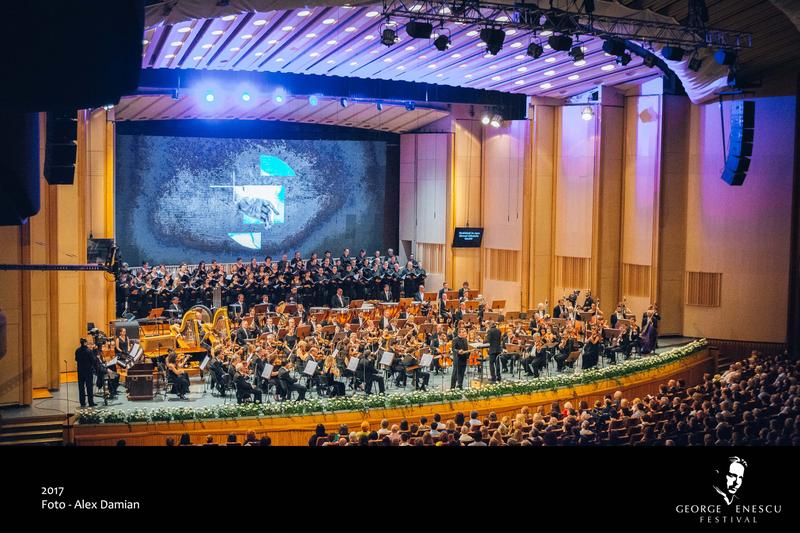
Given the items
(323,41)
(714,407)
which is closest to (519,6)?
(323,41)

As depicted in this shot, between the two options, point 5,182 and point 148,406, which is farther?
point 148,406

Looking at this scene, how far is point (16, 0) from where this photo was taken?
3232 mm

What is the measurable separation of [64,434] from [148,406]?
1549 mm

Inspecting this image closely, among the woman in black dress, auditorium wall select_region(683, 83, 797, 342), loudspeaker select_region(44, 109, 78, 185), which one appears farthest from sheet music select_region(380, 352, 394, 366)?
auditorium wall select_region(683, 83, 797, 342)

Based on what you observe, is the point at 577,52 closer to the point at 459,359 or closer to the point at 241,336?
the point at 459,359

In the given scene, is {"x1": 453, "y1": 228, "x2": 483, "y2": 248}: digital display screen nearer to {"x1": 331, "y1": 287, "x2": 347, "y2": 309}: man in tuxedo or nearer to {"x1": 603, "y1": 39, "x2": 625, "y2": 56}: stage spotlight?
{"x1": 331, "y1": 287, "x2": 347, "y2": 309}: man in tuxedo

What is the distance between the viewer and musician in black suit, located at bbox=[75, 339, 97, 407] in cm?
1446

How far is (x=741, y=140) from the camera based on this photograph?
17.5 metres

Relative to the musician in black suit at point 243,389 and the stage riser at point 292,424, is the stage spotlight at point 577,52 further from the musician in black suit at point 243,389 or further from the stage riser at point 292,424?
the musician in black suit at point 243,389

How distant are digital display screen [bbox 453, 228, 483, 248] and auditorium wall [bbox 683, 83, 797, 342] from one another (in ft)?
21.5

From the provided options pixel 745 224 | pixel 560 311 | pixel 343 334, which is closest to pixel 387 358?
pixel 343 334

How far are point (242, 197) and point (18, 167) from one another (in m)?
20.9

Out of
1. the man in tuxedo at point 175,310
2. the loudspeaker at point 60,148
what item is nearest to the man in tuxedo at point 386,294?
the man in tuxedo at point 175,310

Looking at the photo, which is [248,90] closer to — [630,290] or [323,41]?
[323,41]
